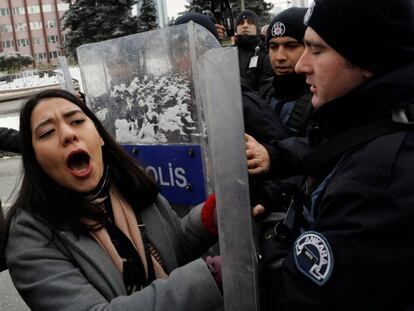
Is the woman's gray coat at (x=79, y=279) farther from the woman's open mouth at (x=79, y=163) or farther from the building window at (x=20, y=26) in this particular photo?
the building window at (x=20, y=26)

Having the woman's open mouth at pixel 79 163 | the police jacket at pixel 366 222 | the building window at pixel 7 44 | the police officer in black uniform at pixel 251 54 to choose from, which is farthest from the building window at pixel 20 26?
the police jacket at pixel 366 222

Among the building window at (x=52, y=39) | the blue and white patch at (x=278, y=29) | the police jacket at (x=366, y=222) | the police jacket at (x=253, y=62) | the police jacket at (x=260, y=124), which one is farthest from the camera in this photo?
the building window at (x=52, y=39)

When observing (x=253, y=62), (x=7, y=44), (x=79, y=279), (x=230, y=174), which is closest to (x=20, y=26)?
(x=7, y=44)

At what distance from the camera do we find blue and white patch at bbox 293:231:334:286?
1.09m

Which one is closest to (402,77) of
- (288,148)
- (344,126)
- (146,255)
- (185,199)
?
(344,126)

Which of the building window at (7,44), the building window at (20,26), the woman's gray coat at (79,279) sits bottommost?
the woman's gray coat at (79,279)

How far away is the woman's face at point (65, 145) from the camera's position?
170 cm

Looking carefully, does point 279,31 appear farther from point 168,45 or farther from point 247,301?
point 247,301

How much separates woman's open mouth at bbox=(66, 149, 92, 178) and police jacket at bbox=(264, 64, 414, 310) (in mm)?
865

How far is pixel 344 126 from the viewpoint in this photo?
1.30m

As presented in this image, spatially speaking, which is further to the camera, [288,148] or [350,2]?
[288,148]

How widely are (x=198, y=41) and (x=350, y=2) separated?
1.00 meters

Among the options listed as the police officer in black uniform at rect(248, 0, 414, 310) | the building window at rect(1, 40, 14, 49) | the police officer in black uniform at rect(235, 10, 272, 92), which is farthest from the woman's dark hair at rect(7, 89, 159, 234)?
the building window at rect(1, 40, 14, 49)

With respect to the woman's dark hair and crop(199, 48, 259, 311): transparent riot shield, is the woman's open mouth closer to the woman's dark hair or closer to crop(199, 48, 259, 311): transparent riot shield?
the woman's dark hair
